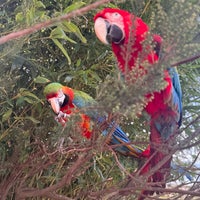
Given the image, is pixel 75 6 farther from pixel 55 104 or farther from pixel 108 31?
pixel 55 104

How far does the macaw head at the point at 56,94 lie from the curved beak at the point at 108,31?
181 mm

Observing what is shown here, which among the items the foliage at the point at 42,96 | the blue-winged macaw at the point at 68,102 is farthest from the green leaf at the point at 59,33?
the blue-winged macaw at the point at 68,102

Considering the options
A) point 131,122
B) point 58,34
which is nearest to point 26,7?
point 58,34

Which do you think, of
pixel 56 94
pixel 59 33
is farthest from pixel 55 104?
pixel 59 33

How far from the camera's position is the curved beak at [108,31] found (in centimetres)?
61

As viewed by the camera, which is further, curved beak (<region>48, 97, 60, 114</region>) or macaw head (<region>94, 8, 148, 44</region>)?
curved beak (<region>48, 97, 60, 114</region>)

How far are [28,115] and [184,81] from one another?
36 centimetres

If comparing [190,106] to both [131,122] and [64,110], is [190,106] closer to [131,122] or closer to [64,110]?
[131,122]

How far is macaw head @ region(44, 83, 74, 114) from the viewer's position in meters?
0.77

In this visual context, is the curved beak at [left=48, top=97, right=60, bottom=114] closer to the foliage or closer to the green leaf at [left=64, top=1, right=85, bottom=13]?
the foliage

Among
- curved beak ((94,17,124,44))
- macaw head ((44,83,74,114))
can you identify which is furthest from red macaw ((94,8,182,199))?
macaw head ((44,83,74,114))

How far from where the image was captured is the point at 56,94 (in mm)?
772

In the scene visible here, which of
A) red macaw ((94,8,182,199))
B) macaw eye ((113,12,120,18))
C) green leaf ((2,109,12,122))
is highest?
macaw eye ((113,12,120,18))

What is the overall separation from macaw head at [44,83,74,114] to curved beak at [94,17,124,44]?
0.59ft
